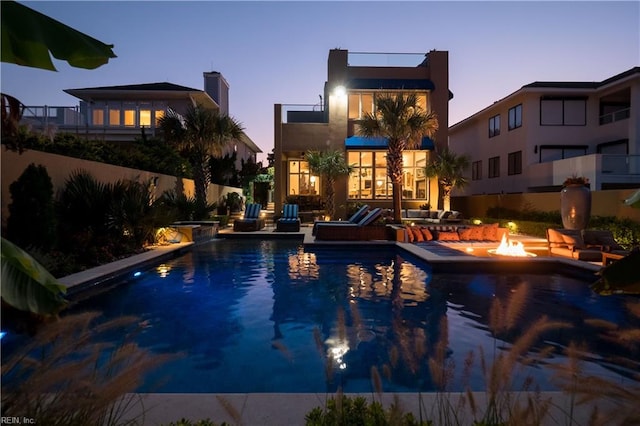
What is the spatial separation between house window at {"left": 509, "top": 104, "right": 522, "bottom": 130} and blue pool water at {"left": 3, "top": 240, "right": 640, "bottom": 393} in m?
17.2

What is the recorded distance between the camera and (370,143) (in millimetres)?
26625

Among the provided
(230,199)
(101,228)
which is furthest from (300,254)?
(230,199)

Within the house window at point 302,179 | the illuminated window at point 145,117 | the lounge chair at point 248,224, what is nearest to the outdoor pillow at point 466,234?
the lounge chair at point 248,224

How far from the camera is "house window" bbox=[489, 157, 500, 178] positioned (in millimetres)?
28578

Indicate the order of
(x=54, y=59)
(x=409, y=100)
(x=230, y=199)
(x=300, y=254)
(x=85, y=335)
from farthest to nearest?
(x=230, y=199) → (x=409, y=100) → (x=300, y=254) → (x=54, y=59) → (x=85, y=335)

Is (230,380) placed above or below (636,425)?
below

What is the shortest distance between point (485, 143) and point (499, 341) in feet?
88.9

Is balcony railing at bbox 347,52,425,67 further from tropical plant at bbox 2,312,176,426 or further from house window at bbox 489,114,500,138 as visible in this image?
tropical plant at bbox 2,312,176,426

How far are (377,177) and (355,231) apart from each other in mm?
12019

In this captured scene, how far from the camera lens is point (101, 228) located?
1235 centimetres

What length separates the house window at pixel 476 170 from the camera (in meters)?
31.7

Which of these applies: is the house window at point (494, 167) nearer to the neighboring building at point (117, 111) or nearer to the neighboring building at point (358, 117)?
the neighboring building at point (358, 117)

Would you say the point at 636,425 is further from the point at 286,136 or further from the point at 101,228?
the point at 286,136

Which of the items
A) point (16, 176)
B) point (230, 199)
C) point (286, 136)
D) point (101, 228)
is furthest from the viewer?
point (230, 199)
